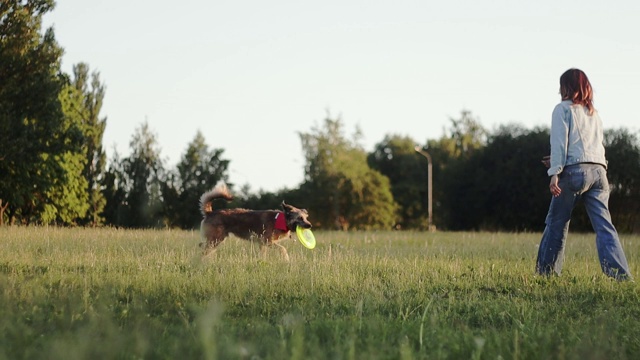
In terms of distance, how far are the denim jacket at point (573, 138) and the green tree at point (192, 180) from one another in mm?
48347

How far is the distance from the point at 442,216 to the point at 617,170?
13.1 m

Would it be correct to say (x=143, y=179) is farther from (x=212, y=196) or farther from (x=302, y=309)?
(x=302, y=309)

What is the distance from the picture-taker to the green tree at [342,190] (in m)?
68.6

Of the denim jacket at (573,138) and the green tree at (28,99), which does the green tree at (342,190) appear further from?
the denim jacket at (573,138)

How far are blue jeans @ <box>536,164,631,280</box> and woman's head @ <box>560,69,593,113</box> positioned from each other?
2.74 ft

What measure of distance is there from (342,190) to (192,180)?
14884 millimetres

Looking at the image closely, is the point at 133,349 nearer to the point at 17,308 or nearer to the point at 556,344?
the point at 17,308

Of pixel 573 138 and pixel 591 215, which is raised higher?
pixel 573 138

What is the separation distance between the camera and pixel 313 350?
4.48 m

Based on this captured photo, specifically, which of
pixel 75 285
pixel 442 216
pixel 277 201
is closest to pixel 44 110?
pixel 75 285

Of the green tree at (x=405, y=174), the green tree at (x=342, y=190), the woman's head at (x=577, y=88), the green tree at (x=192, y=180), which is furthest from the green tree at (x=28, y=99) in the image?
the green tree at (x=405, y=174)

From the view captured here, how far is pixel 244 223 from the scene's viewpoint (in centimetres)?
1291

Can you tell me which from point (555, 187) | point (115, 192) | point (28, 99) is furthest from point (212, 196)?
point (115, 192)

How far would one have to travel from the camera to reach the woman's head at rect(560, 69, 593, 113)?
9227mm
